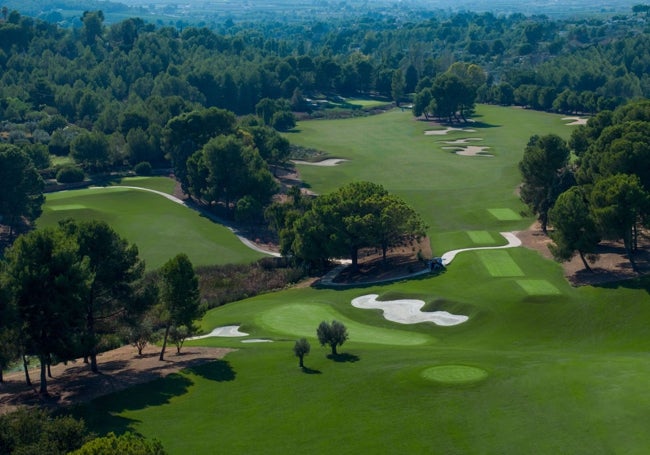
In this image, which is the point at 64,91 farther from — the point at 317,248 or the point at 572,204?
the point at 572,204

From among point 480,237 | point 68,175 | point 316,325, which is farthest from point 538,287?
point 68,175

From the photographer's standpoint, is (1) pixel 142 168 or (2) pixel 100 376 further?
(1) pixel 142 168

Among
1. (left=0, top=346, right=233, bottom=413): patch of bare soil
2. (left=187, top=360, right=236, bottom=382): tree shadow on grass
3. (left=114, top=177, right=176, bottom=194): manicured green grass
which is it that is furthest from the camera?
(left=114, top=177, right=176, bottom=194): manicured green grass

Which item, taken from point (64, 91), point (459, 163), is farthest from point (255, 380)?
point (64, 91)

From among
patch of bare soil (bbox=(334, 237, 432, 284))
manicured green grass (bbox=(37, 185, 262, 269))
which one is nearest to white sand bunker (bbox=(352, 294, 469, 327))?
patch of bare soil (bbox=(334, 237, 432, 284))

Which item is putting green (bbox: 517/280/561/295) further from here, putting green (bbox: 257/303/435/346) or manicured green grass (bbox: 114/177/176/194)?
manicured green grass (bbox: 114/177/176/194)

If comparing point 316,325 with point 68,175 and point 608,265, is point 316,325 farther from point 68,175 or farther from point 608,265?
point 68,175

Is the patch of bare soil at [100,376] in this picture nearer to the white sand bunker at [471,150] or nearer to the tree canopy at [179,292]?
the tree canopy at [179,292]
